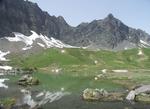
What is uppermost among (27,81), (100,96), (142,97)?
(27,81)

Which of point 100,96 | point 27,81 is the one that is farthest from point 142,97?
point 27,81

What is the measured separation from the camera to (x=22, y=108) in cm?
7888

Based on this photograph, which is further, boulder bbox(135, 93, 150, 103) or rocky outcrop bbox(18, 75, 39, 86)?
rocky outcrop bbox(18, 75, 39, 86)

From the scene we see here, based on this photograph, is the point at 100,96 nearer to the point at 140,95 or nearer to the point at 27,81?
the point at 140,95

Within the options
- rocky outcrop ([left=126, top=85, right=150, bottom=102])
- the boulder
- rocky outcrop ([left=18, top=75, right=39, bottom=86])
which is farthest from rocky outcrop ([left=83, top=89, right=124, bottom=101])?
rocky outcrop ([left=18, top=75, right=39, bottom=86])

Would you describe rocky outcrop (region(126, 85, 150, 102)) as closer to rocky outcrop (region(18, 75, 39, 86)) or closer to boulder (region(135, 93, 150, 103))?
boulder (region(135, 93, 150, 103))

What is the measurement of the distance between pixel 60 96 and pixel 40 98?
773cm

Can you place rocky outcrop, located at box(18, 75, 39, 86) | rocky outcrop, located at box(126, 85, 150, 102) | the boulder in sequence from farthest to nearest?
rocky outcrop, located at box(18, 75, 39, 86) < rocky outcrop, located at box(126, 85, 150, 102) < the boulder

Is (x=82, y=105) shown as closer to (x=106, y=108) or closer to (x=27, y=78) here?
(x=106, y=108)

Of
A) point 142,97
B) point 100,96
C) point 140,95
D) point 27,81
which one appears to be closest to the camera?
point 142,97

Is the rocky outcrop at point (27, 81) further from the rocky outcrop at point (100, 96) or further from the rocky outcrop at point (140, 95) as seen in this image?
the rocky outcrop at point (140, 95)

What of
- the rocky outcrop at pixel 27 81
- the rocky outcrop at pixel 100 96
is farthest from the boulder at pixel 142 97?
the rocky outcrop at pixel 27 81

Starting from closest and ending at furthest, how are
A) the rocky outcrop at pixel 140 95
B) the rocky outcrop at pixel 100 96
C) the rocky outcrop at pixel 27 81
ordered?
the rocky outcrop at pixel 140 95 → the rocky outcrop at pixel 100 96 → the rocky outcrop at pixel 27 81

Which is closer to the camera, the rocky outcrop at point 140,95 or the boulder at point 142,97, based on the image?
the boulder at point 142,97
